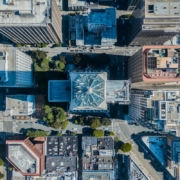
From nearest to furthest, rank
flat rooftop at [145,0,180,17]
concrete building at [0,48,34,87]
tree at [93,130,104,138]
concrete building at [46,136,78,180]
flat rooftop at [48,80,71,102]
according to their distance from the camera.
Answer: flat rooftop at [145,0,180,17]
concrete building at [0,48,34,87]
flat rooftop at [48,80,71,102]
tree at [93,130,104,138]
concrete building at [46,136,78,180]

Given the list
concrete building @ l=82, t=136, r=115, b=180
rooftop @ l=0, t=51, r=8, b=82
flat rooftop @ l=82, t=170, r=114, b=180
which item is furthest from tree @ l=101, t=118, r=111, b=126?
rooftop @ l=0, t=51, r=8, b=82

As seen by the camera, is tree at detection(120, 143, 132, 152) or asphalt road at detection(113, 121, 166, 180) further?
asphalt road at detection(113, 121, 166, 180)

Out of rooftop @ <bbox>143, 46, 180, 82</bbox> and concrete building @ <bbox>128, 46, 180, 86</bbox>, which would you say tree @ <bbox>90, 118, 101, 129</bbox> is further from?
rooftop @ <bbox>143, 46, 180, 82</bbox>

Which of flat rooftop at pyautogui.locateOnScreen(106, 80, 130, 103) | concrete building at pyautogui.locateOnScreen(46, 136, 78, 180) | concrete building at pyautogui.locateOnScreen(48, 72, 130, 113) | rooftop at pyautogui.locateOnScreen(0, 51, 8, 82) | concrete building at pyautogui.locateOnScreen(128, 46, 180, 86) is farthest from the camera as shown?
concrete building at pyautogui.locateOnScreen(46, 136, 78, 180)

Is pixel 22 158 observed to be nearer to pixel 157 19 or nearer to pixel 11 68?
pixel 11 68

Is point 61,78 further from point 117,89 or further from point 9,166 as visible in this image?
point 9,166

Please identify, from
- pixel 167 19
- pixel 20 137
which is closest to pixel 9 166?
pixel 20 137
